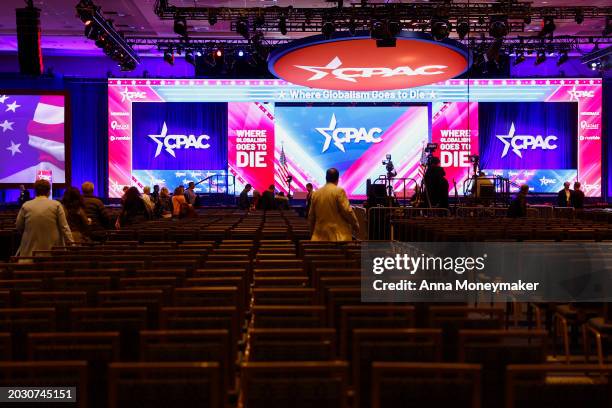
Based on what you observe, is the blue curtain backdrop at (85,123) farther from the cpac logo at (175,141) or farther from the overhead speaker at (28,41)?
the overhead speaker at (28,41)

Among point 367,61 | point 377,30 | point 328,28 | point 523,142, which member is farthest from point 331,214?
point 523,142

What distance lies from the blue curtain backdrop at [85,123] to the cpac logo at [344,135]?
6.87 metres

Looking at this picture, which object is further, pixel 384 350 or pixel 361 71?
pixel 361 71

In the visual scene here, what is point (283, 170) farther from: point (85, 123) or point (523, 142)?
point (523, 142)

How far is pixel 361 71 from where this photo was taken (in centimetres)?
1312

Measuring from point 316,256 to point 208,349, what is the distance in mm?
2295

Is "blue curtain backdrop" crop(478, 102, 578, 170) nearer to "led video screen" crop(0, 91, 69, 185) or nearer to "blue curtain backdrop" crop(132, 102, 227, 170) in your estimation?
"blue curtain backdrop" crop(132, 102, 227, 170)

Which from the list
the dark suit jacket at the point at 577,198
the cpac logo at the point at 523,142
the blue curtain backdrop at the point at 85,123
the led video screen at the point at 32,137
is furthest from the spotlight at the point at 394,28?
the led video screen at the point at 32,137

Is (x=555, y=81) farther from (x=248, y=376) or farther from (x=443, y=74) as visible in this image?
(x=248, y=376)

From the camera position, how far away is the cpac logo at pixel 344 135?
18.0 metres

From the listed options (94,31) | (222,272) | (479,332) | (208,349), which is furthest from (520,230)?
(94,31)

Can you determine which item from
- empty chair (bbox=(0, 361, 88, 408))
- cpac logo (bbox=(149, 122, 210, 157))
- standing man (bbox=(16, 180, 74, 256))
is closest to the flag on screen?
cpac logo (bbox=(149, 122, 210, 157))

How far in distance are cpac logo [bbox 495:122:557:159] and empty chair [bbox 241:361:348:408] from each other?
17.3 metres

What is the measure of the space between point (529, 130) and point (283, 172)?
7.79 metres
